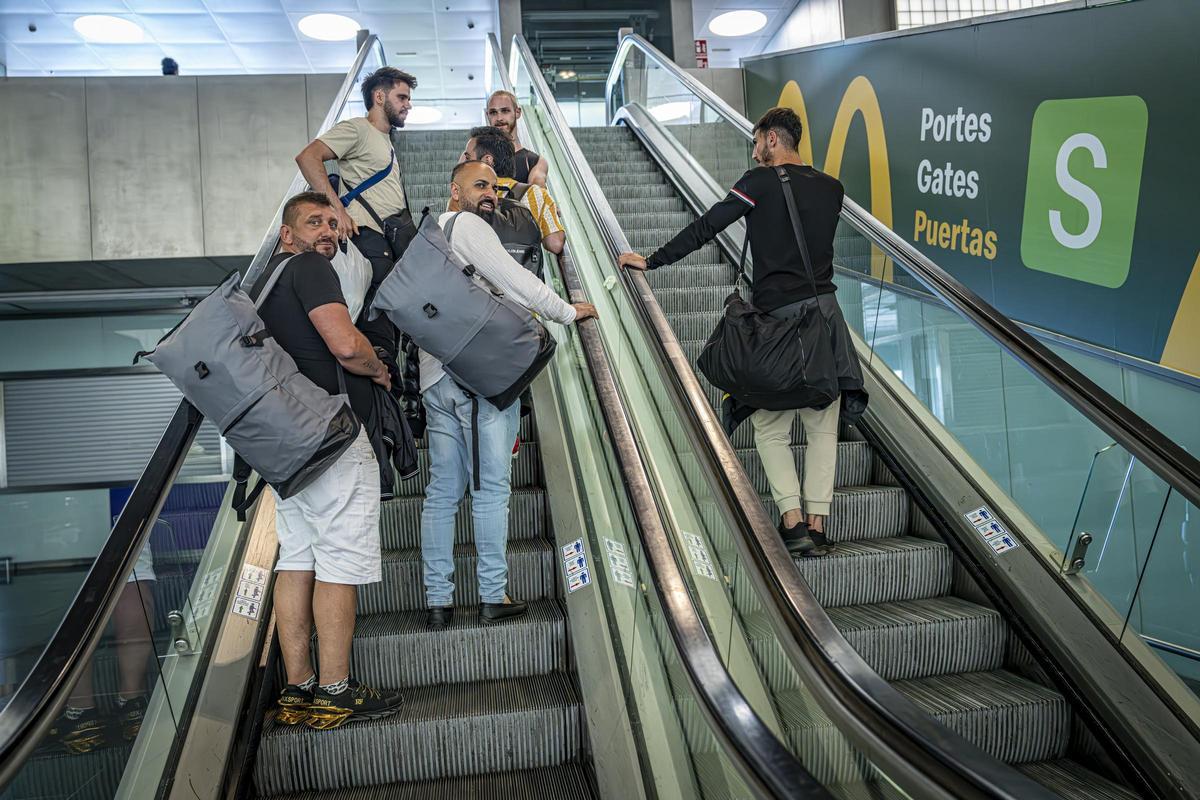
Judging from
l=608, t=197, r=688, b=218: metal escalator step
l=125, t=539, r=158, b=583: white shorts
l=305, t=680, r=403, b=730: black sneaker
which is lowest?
l=305, t=680, r=403, b=730: black sneaker

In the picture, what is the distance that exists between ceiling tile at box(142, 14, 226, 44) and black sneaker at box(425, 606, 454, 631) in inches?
601

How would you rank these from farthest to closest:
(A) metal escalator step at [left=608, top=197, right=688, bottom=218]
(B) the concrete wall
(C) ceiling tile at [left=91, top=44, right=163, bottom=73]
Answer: (C) ceiling tile at [left=91, top=44, right=163, bottom=73] < (B) the concrete wall < (A) metal escalator step at [left=608, top=197, right=688, bottom=218]

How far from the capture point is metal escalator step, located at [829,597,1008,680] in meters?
2.99

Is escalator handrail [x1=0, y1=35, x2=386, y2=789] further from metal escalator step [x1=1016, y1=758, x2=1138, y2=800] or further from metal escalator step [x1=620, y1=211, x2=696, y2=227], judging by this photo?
metal escalator step [x1=620, y1=211, x2=696, y2=227]

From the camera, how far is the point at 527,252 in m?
3.50

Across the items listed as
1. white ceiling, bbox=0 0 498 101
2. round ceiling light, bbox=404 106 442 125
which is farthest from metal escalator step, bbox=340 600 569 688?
round ceiling light, bbox=404 106 442 125

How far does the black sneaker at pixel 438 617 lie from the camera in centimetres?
299

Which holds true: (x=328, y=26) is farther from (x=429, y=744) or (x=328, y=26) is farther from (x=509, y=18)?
(x=429, y=744)

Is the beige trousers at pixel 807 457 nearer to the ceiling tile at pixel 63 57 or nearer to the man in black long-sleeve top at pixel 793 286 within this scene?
the man in black long-sleeve top at pixel 793 286

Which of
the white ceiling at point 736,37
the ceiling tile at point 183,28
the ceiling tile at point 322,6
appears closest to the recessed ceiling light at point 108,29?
the ceiling tile at point 183,28

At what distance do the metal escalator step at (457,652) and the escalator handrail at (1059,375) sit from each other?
1.92 meters

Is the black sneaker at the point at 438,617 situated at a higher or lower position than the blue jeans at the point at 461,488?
lower

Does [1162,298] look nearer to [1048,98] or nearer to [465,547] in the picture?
[1048,98]

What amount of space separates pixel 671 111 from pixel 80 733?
7318mm
